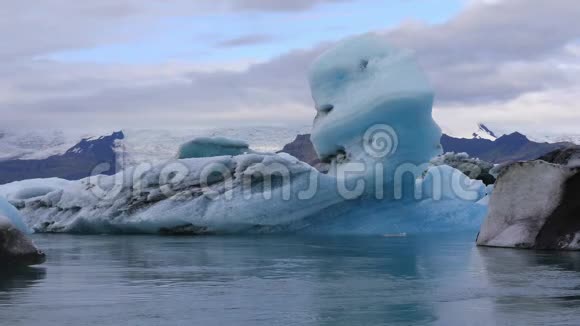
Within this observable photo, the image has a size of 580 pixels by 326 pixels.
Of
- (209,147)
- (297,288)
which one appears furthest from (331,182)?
(297,288)

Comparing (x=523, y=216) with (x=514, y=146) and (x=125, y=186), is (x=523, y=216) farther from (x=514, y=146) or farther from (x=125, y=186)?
(x=514, y=146)

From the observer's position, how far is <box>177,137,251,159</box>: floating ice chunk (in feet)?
90.8

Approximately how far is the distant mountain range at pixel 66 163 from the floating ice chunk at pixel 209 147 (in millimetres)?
147345

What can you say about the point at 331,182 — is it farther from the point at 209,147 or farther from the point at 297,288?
the point at 297,288

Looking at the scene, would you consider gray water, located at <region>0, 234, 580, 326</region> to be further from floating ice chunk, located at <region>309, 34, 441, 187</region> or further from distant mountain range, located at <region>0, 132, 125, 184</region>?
distant mountain range, located at <region>0, 132, 125, 184</region>

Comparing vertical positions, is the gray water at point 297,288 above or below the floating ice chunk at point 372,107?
below

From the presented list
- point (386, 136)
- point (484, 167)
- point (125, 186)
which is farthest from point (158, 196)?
point (484, 167)

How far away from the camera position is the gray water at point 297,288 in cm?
725

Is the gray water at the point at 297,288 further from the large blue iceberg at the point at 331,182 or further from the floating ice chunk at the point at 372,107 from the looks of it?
the floating ice chunk at the point at 372,107

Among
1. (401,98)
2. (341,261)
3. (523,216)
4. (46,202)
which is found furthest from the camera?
(46,202)

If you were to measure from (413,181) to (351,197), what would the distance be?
204 centimetres

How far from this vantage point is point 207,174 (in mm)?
23391

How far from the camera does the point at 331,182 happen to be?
22906mm

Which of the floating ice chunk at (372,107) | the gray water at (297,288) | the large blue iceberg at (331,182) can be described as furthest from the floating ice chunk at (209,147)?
the gray water at (297,288)
